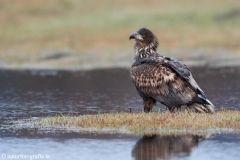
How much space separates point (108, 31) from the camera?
45.4 meters

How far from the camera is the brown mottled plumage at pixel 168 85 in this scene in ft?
46.8

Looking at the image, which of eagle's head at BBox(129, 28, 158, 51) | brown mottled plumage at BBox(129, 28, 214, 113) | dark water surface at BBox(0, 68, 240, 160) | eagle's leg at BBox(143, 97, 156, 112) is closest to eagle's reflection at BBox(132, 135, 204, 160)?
dark water surface at BBox(0, 68, 240, 160)

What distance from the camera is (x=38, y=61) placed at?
36969 millimetres

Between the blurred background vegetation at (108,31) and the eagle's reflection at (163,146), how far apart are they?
21.8m

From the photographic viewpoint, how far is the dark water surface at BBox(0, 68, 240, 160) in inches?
447

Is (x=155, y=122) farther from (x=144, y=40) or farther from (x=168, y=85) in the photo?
(x=144, y=40)

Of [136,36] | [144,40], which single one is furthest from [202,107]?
[136,36]

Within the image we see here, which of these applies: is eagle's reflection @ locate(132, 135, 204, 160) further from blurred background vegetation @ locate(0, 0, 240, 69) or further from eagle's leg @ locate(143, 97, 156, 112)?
blurred background vegetation @ locate(0, 0, 240, 69)

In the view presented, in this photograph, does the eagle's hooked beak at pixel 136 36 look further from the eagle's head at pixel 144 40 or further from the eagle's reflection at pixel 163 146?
the eagle's reflection at pixel 163 146

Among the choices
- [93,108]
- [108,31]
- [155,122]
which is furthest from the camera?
[108,31]

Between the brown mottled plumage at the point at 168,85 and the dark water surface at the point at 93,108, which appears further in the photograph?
the brown mottled plumage at the point at 168,85

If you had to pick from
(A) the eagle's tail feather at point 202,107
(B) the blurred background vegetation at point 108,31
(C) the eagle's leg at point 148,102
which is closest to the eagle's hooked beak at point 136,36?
(C) the eagle's leg at point 148,102

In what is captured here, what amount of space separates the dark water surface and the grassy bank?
60cm

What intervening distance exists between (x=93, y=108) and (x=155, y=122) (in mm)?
4673
